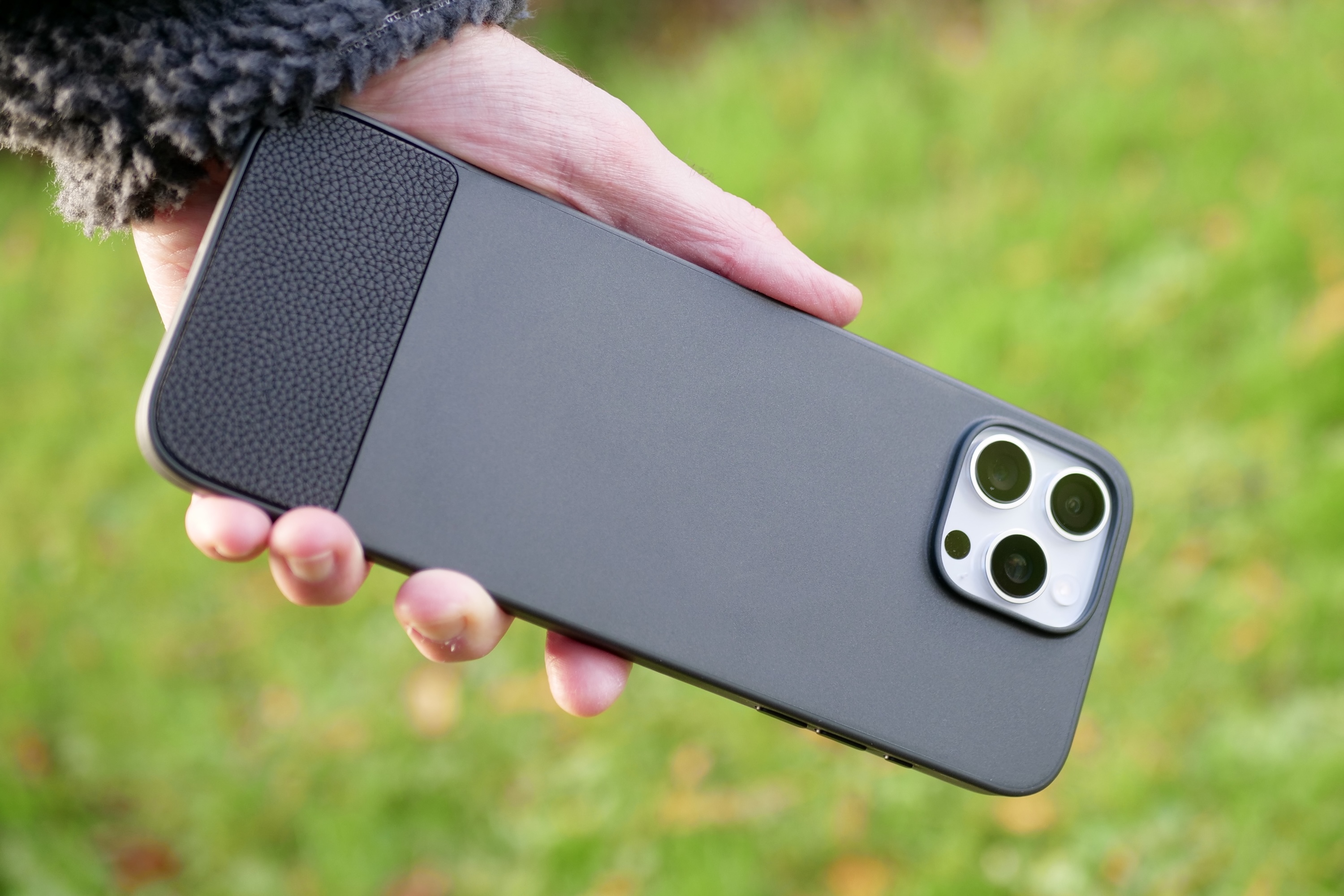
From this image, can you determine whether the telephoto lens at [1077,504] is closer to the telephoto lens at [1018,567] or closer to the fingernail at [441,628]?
the telephoto lens at [1018,567]

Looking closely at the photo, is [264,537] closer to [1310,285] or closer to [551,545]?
[551,545]

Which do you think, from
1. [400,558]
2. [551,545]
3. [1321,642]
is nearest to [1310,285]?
[1321,642]

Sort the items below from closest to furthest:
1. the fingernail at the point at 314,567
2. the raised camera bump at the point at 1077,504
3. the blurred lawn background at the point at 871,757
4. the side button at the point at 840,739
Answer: the fingernail at the point at 314,567 < the side button at the point at 840,739 < the raised camera bump at the point at 1077,504 < the blurred lawn background at the point at 871,757

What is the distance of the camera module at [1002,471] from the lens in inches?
51.5

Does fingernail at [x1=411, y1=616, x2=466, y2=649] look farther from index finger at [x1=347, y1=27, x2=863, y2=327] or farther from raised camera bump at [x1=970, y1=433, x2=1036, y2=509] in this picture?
raised camera bump at [x1=970, y1=433, x2=1036, y2=509]

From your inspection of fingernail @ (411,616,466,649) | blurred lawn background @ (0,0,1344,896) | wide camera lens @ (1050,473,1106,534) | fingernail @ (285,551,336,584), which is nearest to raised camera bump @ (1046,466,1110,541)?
wide camera lens @ (1050,473,1106,534)

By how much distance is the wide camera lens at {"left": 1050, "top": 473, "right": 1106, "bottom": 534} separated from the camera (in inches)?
52.7

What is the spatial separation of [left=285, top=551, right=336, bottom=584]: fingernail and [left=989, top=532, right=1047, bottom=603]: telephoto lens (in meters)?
0.73

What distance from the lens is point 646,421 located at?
3.96ft

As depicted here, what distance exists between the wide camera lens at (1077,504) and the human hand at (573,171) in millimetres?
330

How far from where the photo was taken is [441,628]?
109 centimetres

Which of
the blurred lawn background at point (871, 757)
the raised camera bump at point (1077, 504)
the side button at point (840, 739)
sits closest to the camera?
the side button at point (840, 739)

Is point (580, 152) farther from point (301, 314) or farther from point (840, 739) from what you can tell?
point (840, 739)

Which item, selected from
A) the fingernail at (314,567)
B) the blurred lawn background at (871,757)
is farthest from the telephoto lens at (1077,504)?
the fingernail at (314,567)
